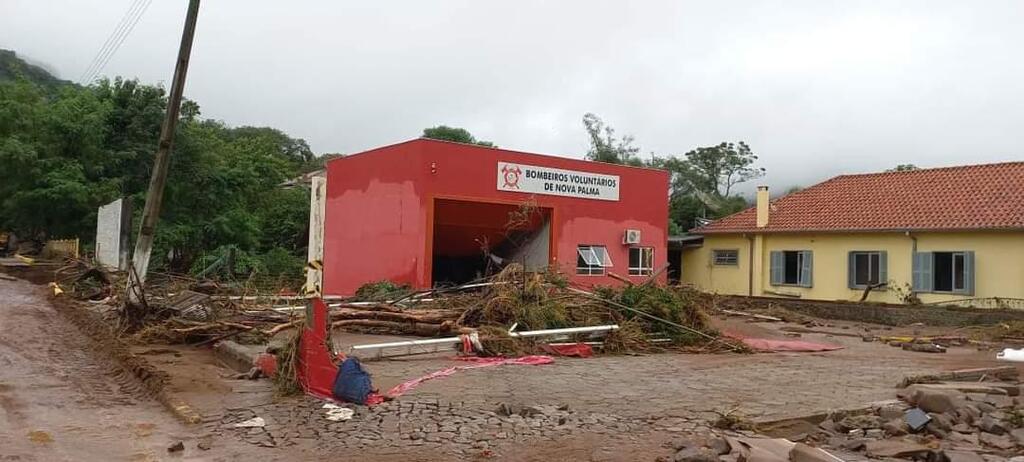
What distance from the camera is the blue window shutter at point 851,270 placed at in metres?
25.8

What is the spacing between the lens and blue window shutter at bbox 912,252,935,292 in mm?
23594

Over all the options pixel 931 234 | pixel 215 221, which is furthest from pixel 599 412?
pixel 215 221

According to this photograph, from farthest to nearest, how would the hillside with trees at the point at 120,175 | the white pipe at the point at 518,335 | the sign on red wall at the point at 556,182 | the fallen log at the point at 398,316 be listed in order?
the hillside with trees at the point at 120,175 < the sign on red wall at the point at 556,182 < the fallen log at the point at 398,316 < the white pipe at the point at 518,335

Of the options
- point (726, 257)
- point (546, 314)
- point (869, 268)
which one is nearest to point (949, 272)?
point (869, 268)

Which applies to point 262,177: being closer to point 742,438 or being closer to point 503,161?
point 503,161

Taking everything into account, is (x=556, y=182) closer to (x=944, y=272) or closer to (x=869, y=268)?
(x=869, y=268)

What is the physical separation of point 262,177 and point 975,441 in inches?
1473

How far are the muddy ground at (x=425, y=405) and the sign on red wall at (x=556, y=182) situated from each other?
10106 millimetres

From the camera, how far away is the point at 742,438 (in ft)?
21.1

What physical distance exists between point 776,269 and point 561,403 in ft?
72.7

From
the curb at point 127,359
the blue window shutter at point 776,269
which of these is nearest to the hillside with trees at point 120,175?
the curb at point 127,359

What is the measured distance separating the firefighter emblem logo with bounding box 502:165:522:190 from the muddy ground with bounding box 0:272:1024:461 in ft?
33.0

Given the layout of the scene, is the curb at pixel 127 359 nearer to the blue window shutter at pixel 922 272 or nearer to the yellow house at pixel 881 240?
the yellow house at pixel 881 240

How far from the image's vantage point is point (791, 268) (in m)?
28.0
